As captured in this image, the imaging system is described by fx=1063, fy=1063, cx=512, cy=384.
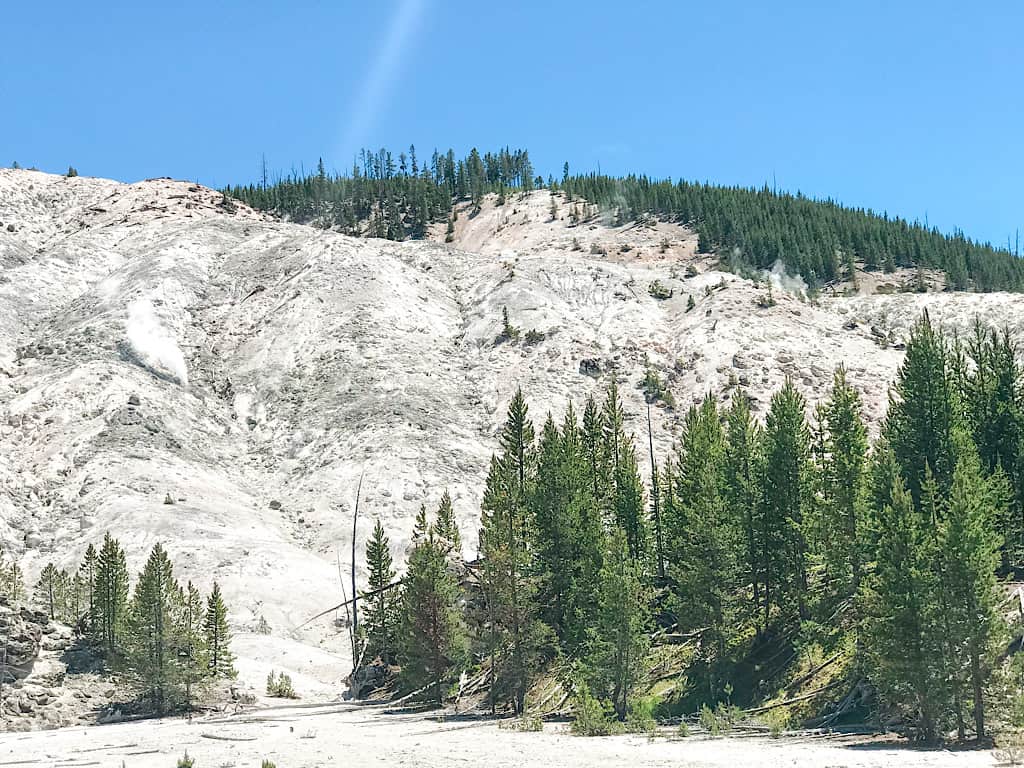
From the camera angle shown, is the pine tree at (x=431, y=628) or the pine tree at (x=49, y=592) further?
the pine tree at (x=49, y=592)

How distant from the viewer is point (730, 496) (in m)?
49.8

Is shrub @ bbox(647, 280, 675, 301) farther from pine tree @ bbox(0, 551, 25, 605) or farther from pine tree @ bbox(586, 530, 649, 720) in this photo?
pine tree @ bbox(586, 530, 649, 720)

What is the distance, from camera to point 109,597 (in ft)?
194

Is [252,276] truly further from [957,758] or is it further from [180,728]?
[957,758]

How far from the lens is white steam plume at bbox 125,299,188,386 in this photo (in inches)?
4267

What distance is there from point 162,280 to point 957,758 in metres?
113

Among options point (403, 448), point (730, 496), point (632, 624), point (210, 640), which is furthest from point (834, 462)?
point (403, 448)

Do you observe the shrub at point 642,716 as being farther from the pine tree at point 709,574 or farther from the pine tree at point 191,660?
the pine tree at point 191,660

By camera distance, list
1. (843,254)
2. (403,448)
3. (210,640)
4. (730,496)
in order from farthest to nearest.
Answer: (843,254) → (403,448) → (210,640) → (730,496)

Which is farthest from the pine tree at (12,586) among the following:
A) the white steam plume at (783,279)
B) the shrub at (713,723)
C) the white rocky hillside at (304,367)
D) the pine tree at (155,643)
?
the white steam plume at (783,279)

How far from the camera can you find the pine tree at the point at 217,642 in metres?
58.1

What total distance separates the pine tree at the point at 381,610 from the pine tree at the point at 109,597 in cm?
1355

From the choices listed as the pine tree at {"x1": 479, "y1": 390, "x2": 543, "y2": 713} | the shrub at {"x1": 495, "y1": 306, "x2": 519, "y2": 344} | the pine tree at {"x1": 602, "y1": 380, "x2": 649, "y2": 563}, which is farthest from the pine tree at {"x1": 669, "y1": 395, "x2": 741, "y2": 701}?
the shrub at {"x1": 495, "y1": 306, "x2": 519, "y2": 344}

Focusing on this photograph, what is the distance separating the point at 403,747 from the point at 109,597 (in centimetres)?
2972
